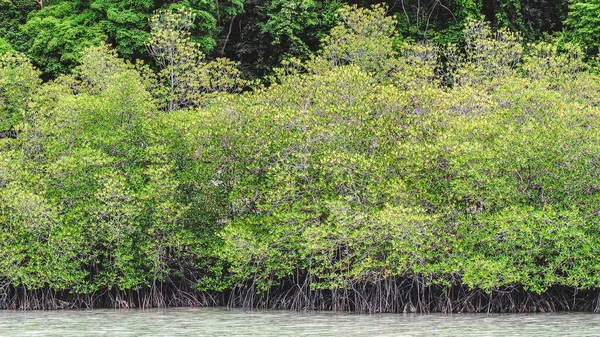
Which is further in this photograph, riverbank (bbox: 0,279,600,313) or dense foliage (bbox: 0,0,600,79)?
dense foliage (bbox: 0,0,600,79)

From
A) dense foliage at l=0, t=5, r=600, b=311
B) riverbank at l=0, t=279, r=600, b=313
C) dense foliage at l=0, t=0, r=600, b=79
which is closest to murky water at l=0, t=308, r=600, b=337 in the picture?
riverbank at l=0, t=279, r=600, b=313

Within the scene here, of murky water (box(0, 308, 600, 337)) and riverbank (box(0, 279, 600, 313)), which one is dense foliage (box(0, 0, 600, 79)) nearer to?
riverbank (box(0, 279, 600, 313))

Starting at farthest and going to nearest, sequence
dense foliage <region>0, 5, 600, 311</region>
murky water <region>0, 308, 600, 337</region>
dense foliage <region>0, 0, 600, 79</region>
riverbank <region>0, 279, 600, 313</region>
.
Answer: dense foliage <region>0, 0, 600, 79</region>, riverbank <region>0, 279, 600, 313</region>, dense foliage <region>0, 5, 600, 311</region>, murky water <region>0, 308, 600, 337</region>

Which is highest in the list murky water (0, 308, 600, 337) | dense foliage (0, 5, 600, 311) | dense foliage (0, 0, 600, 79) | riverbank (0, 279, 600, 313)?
dense foliage (0, 0, 600, 79)

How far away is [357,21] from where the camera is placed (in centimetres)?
4806

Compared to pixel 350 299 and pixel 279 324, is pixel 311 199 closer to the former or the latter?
pixel 350 299

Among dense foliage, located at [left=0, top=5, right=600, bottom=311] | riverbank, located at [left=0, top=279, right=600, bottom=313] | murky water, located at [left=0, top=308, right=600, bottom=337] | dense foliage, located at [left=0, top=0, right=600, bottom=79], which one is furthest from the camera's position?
dense foliage, located at [left=0, top=0, right=600, bottom=79]

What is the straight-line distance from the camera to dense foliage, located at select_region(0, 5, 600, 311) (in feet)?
87.0

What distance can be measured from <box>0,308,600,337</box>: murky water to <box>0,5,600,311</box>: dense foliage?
1315 millimetres

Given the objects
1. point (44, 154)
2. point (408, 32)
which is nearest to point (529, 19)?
point (408, 32)

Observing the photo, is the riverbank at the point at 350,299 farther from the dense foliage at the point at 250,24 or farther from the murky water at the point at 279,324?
the dense foliage at the point at 250,24

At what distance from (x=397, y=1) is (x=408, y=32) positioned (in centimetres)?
308

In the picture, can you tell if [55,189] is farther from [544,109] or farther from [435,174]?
[544,109]

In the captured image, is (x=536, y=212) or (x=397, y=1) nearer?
(x=536, y=212)
